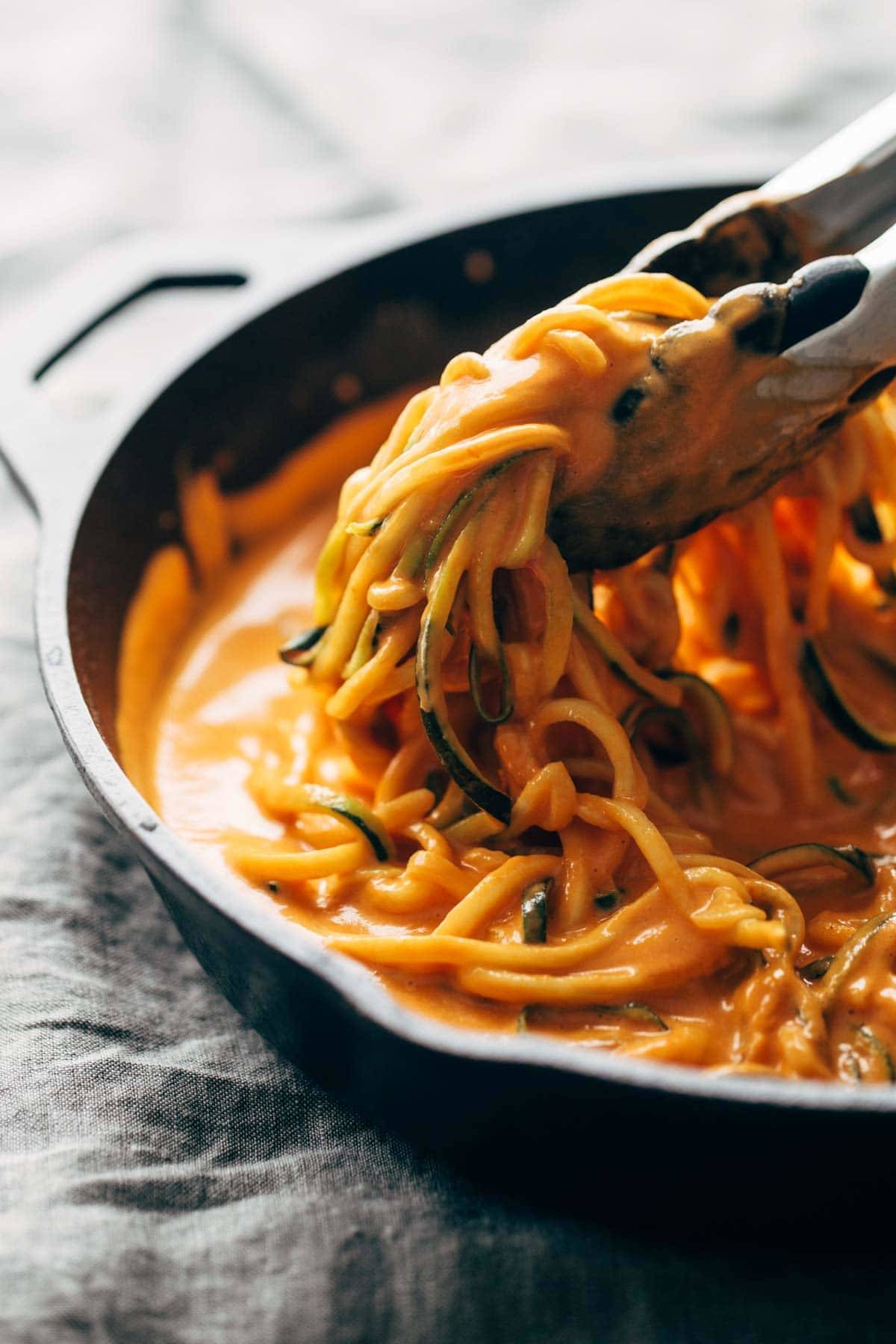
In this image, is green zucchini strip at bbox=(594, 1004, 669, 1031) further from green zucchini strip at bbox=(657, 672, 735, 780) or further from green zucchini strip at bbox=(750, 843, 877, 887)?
green zucchini strip at bbox=(657, 672, 735, 780)

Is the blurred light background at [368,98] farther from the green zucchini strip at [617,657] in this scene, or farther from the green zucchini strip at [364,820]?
the green zucchini strip at [364,820]

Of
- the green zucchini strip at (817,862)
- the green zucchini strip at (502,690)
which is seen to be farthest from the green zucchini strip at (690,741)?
the green zucchini strip at (502,690)

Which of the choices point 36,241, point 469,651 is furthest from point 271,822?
point 36,241

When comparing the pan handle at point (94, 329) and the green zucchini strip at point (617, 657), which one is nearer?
the green zucchini strip at point (617, 657)

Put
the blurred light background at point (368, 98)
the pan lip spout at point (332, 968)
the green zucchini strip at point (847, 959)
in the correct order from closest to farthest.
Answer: the pan lip spout at point (332, 968) → the green zucchini strip at point (847, 959) → the blurred light background at point (368, 98)

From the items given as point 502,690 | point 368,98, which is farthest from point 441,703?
point 368,98

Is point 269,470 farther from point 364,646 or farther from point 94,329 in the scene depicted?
point 364,646
